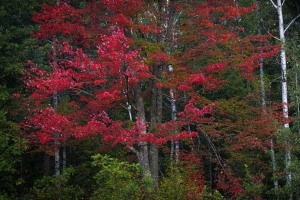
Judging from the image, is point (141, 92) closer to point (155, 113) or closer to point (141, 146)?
point (155, 113)

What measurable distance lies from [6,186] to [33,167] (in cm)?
431

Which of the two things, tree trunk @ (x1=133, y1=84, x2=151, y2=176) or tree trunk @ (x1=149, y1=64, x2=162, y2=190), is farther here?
tree trunk @ (x1=149, y1=64, x2=162, y2=190)

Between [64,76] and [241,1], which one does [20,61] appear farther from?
[241,1]

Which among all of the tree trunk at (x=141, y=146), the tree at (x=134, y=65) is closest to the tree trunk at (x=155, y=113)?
the tree at (x=134, y=65)

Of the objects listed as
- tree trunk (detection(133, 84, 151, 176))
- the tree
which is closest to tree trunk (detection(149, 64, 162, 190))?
the tree

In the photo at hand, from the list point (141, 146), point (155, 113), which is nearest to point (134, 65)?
point (141, 146)

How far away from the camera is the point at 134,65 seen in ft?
38.1

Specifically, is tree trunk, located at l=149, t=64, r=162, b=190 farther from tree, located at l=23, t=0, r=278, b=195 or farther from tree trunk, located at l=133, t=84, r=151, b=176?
tree trunk, located at l=133, t=84, r=151, b=176

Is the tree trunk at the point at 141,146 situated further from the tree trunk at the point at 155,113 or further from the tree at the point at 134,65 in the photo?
the tree trunk at the point at 155,113

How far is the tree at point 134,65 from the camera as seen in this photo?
12031 millimetres

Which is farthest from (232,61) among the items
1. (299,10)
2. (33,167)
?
(33,167)

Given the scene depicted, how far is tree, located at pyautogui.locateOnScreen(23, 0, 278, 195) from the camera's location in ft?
39.5

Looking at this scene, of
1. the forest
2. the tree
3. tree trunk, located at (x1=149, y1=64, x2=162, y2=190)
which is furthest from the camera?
tree trunk, located at (x1=149, y1=64, x2=162, y2=190)

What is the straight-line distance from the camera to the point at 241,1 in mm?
18969
